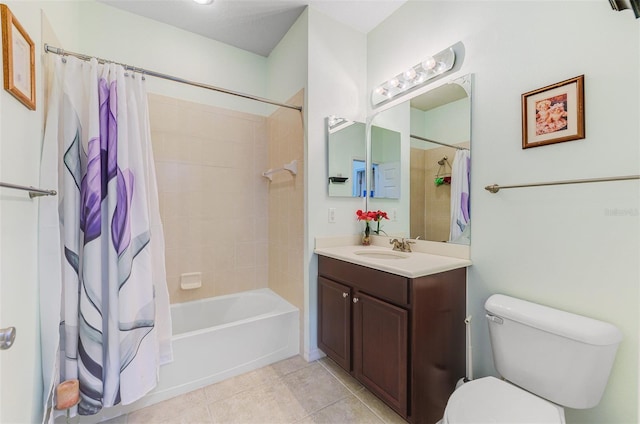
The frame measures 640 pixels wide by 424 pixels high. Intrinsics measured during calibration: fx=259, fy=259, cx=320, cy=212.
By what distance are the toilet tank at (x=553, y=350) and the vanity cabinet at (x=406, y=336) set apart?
233 mm

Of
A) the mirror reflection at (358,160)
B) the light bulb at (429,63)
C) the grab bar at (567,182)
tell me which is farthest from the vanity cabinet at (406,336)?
the light bulb at (429,63)

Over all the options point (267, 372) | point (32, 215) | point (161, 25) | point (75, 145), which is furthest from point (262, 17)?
point (267, 372)

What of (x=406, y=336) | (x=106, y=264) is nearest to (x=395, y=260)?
(x=406, y=336)

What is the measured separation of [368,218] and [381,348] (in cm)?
95

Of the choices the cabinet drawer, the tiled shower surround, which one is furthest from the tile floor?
the cabinet drawer

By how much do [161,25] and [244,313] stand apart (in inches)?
103

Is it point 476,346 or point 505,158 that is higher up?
point 505,158

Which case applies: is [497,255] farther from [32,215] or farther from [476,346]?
[32,215]

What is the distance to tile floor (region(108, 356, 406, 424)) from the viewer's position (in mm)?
1439

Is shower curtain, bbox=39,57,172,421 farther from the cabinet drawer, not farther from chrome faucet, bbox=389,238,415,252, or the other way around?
chrome faucet, bbox=389,238,415,252

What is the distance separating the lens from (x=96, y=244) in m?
1.30

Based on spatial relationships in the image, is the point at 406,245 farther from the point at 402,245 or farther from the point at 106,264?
the point at 106,264

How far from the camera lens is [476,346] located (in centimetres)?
148

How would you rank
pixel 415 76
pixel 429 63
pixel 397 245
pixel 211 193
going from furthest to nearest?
pixel 211 193, pixel 397 245, pixel 415 76, pixel 429 63
